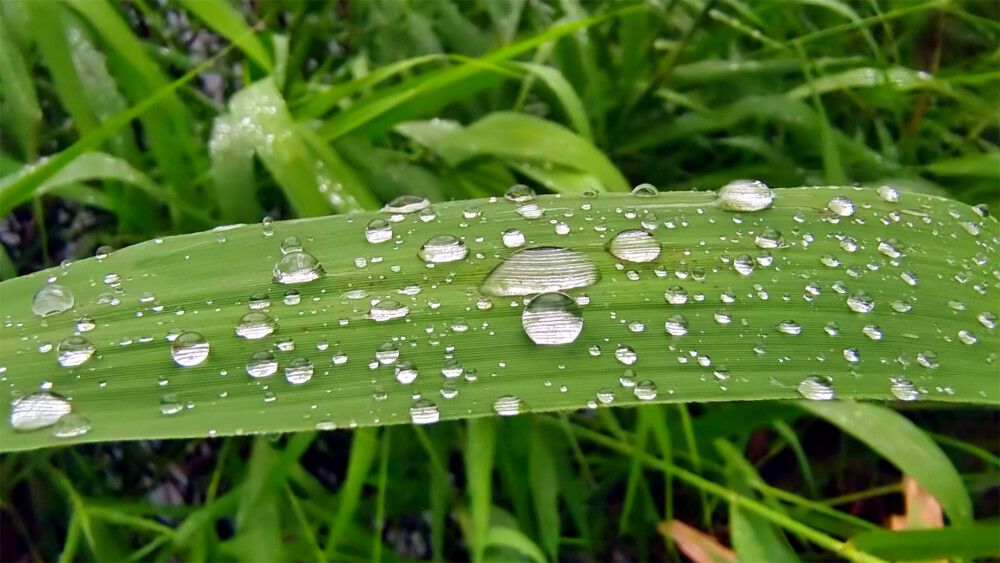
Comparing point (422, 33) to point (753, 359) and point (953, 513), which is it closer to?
point (753, 359)

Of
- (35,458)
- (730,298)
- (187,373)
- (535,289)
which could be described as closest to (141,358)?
(187,373)

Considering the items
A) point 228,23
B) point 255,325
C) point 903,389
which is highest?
point 228,23

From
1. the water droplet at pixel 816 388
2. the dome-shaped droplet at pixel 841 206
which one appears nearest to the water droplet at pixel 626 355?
the water droplet at pixel 816 388

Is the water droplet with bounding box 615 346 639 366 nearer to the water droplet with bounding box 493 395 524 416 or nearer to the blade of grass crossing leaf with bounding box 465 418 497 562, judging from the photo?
the water droplet with bounding box 493 395 524 416

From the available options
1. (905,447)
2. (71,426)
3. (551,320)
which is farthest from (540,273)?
(905,447)

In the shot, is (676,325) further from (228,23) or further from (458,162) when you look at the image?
(228,23)

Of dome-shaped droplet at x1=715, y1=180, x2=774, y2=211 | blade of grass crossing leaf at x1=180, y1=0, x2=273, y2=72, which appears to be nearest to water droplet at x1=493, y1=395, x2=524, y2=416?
dome-shaped droplet at x1=715, y1=180, x2=774, y2=211
